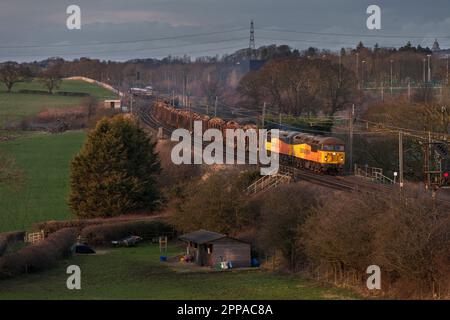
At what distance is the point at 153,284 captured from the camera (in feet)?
128

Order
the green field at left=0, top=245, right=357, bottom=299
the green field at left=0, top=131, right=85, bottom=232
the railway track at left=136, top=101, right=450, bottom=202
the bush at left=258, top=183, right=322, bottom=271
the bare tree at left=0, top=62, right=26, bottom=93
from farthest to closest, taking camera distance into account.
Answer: the bare tree at left=0, top=62, right=26, bottom=93, the green field at left=0, top=131, right=85, bottom=232, the railway track at left=136, top=101, right=450, bottom=202, the bush at left=258, top=183, right=322, bottom=271, the green field at left=0, top=245, right=357, bottom=299

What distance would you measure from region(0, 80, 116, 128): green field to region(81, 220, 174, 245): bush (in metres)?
52.3

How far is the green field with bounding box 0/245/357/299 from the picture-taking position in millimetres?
35000

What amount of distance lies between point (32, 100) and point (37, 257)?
323ft

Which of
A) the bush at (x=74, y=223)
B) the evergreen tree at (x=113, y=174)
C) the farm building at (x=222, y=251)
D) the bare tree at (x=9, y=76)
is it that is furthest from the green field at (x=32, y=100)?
the farm building at (x=222, y=251)

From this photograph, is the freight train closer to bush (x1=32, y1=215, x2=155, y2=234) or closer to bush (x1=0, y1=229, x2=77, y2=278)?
bush (x1=32, y1=215, x2=155, y2=234)

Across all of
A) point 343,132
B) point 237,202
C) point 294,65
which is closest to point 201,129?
point 343,132

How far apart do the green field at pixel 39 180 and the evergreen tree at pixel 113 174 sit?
2658 mm

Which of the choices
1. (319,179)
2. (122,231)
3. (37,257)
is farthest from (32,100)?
(37,257)

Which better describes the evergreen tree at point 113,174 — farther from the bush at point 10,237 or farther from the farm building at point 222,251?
the farm building at point 222,251

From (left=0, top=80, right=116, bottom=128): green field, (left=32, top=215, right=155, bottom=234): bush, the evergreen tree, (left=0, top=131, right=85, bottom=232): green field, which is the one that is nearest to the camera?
(left=32, top=215, right=155, bottom=234): bush

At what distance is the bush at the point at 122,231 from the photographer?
55.2 metres

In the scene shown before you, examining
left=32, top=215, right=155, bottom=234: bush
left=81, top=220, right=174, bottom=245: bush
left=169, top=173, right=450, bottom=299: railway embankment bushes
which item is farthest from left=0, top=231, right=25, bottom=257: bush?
left=169, top=173, right=450, bottom=299: railway embankment bushes
